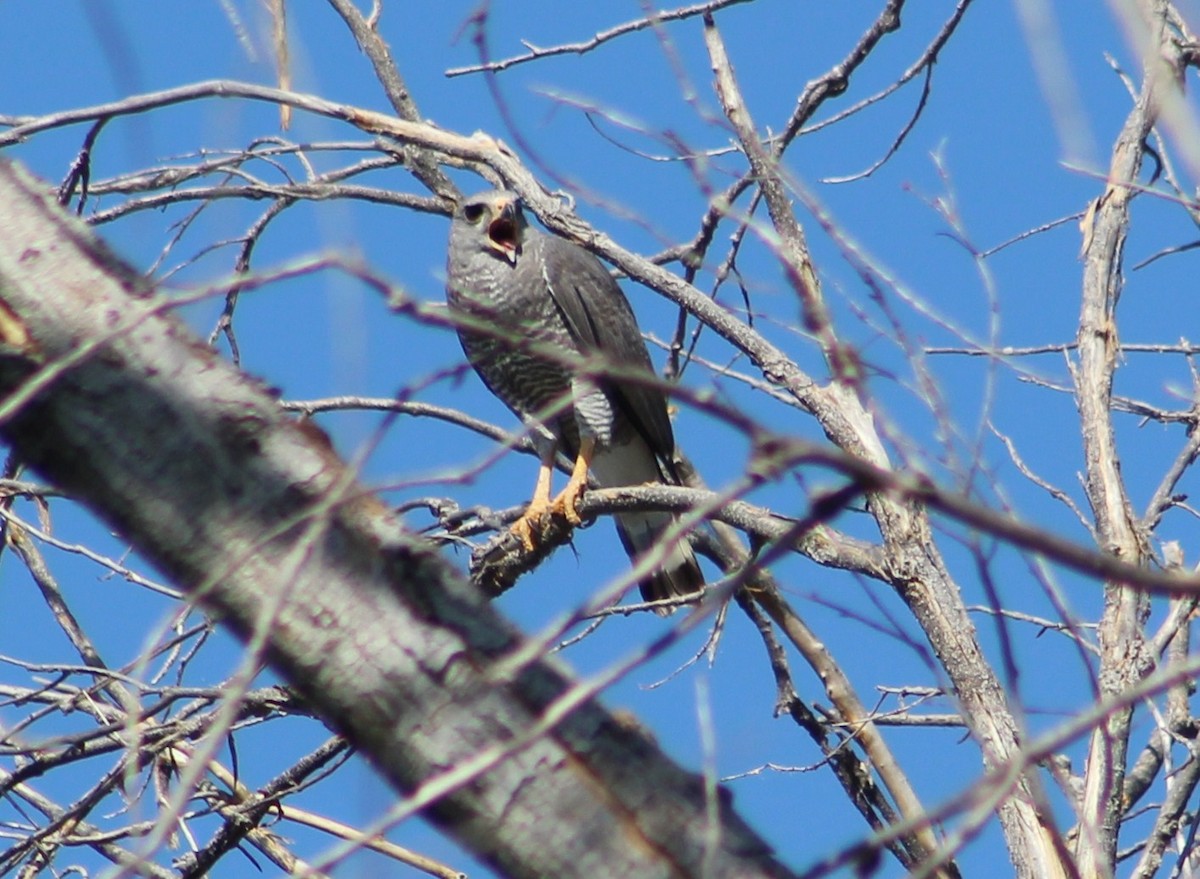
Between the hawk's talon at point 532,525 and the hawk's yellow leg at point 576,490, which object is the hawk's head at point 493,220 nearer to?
the hawk's yellow leg at point 576,490

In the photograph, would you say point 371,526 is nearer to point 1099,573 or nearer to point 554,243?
point 1099,573

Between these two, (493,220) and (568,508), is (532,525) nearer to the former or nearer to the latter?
(568,508)

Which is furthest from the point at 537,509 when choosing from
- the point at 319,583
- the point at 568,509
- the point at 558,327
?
the point at 319,583

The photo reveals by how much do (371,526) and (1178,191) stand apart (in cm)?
312

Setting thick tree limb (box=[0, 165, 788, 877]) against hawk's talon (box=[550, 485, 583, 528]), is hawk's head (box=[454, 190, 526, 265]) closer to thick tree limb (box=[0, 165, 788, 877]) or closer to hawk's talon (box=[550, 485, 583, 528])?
hawk's talon (box=[550, 485, 583, 528])

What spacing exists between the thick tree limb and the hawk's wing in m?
4.35

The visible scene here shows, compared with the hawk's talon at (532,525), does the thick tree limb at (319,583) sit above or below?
below

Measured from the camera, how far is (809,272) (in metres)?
3.30

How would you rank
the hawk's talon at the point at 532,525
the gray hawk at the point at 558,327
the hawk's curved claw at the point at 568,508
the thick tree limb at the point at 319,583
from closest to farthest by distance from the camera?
the thick tree limb at the point at 319,583, the hawk's talon at the point at 532,525, the hawk's curved claw at the point at 568,508, the gray hawk at the point at 558,327

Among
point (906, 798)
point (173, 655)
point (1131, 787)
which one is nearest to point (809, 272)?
point (906, 798)

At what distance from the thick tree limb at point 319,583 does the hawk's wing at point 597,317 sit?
4346 mm

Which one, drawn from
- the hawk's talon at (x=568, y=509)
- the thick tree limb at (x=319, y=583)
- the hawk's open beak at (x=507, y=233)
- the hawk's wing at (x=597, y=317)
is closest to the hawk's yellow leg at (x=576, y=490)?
the hawk's talon at (x=568, y=509)

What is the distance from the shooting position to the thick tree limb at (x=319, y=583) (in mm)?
1251

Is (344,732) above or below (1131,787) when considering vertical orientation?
below
